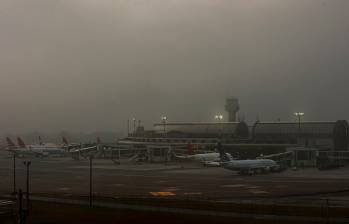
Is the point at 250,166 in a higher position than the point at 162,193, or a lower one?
→ higher

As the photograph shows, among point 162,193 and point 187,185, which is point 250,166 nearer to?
point 187,185

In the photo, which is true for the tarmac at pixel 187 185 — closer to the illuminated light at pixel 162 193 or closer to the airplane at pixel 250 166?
the illuminated light at pixel 162 193

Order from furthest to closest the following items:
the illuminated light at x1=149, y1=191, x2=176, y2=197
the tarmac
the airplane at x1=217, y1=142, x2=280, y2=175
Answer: the airplane at x1=217, y1=142, x2=280, y2=175
the illuminated light at x1=149, y1=191, x2=176, y2=197
the tarmac

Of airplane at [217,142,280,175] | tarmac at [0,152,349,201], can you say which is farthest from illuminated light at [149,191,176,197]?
airplane at [217,142,280,175]

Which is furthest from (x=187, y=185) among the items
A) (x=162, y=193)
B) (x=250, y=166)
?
(x=250, y=166)

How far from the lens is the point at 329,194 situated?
77875mm

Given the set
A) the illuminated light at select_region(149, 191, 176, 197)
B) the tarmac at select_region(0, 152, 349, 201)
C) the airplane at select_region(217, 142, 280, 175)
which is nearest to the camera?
the tarmac at select_region(0, 152, 349, 201)

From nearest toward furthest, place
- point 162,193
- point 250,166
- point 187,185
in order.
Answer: point 162,193 < point 187,185 < point 250,166

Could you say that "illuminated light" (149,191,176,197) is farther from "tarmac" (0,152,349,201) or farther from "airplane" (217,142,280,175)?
"airplane" (217,142,280,175)

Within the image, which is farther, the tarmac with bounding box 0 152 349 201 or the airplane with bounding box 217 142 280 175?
the airplane with bounding box 217 142 280 175

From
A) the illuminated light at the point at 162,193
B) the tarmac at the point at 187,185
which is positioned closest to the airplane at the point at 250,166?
the tarmac at the point at 187,185

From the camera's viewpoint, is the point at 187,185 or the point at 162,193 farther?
the point at 187,185

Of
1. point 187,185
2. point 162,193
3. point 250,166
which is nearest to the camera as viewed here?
point 162,193

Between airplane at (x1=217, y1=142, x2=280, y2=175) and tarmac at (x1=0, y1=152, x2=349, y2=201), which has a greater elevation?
airplane at (x1=217, y1=142, x2=280, y2=175)
